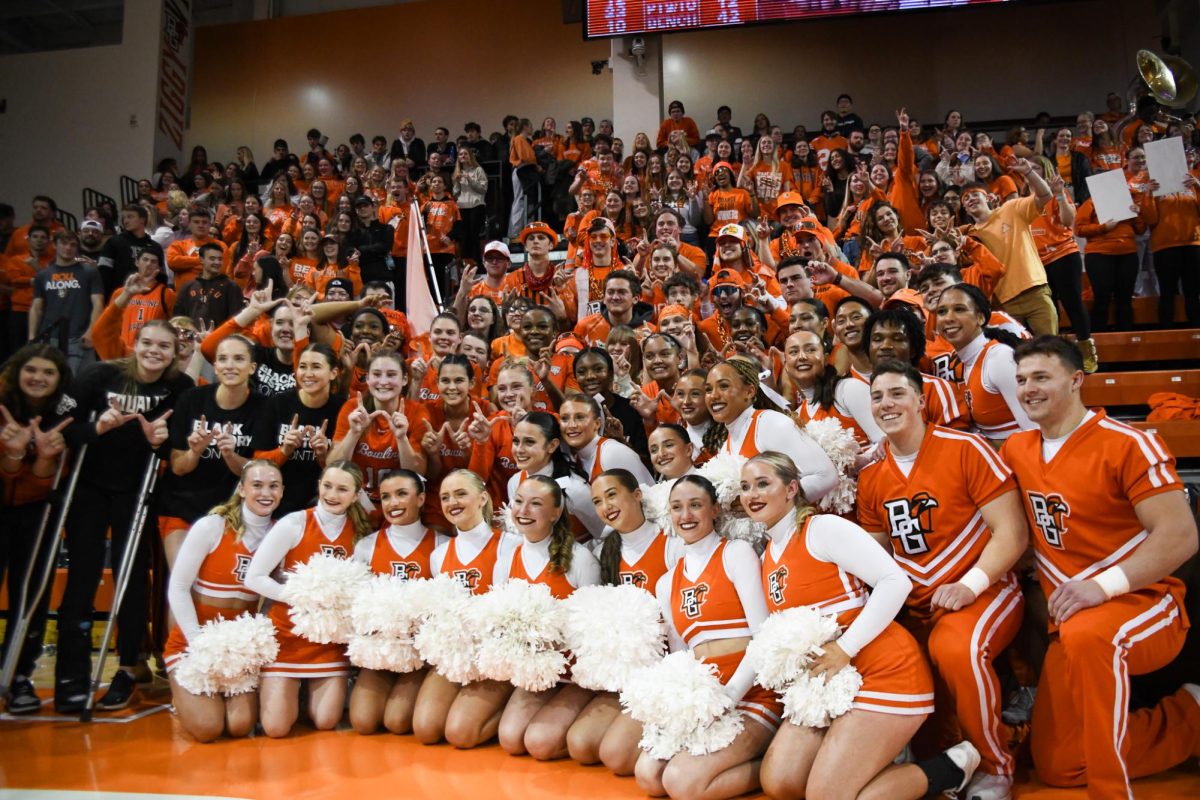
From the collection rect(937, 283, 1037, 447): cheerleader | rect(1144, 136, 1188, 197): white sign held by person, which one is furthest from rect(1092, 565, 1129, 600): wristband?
rect(1144, 136, 1188, 197): white sign held by person

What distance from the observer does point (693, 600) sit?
12.0 feet

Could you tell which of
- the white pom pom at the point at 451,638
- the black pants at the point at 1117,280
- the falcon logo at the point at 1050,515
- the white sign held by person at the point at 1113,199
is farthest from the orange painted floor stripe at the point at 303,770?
the black pants at the point at 1117,280

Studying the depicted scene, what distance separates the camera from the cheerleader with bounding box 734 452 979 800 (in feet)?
10.2

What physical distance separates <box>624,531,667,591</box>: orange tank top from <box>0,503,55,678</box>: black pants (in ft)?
9.46

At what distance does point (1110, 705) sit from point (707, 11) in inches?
426

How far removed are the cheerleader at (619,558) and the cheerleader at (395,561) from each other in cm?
87

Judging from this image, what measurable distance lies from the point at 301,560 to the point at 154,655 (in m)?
1.46

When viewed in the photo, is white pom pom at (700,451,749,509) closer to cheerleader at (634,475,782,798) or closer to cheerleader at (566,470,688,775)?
cheerleader at (634,475,782,798)

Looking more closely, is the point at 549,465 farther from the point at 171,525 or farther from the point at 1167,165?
the point at 1167,165

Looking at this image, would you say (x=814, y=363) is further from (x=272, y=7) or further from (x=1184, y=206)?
(x=272, y=7)

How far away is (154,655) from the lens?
5.18 metres

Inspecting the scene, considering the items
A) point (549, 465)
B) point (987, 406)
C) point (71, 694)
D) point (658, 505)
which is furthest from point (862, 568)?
point (71, 694)

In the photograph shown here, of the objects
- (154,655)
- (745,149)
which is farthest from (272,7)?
(154,655)

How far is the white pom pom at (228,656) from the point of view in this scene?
4.13m
